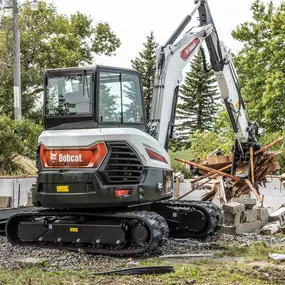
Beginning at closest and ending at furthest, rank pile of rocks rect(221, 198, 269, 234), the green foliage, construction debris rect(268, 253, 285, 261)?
construction debris rect(268, 253, 285, 261)
pile of rocks rect(221, 198, 269, 234)
the green foliage

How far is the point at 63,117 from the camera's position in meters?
8.77

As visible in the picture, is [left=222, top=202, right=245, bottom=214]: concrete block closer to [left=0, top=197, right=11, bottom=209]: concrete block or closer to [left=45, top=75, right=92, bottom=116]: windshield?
[left=45, top=75, right=92, bottom=116]: windshield

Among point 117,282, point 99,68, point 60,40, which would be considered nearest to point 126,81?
point 99,68

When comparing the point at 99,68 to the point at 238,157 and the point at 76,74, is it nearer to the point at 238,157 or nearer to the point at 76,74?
the point at 76,74

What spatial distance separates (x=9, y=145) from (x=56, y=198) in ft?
25.9

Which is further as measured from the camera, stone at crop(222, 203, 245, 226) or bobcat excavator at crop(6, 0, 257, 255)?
stone at crop(222, 203, 245, 226)

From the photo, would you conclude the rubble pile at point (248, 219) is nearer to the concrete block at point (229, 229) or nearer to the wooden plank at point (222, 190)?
the concrete block at point (229, 229)

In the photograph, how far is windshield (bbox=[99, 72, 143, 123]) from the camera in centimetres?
854

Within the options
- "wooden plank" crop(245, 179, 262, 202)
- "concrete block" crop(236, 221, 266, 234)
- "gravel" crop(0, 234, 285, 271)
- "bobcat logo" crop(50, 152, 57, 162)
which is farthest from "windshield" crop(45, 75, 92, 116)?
"wooden plank" crop(245, 179, 262, 202)

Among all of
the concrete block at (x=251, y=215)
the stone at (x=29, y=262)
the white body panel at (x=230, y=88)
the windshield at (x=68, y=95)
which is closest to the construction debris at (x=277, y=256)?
the stone at (x=29, y=262)

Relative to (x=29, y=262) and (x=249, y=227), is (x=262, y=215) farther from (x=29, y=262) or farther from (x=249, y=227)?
(x=29, y=262)

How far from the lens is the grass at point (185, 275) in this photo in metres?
6.22

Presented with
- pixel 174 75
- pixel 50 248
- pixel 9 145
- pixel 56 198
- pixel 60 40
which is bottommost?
pixel 50 248

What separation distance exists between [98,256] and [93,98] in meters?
2.26
